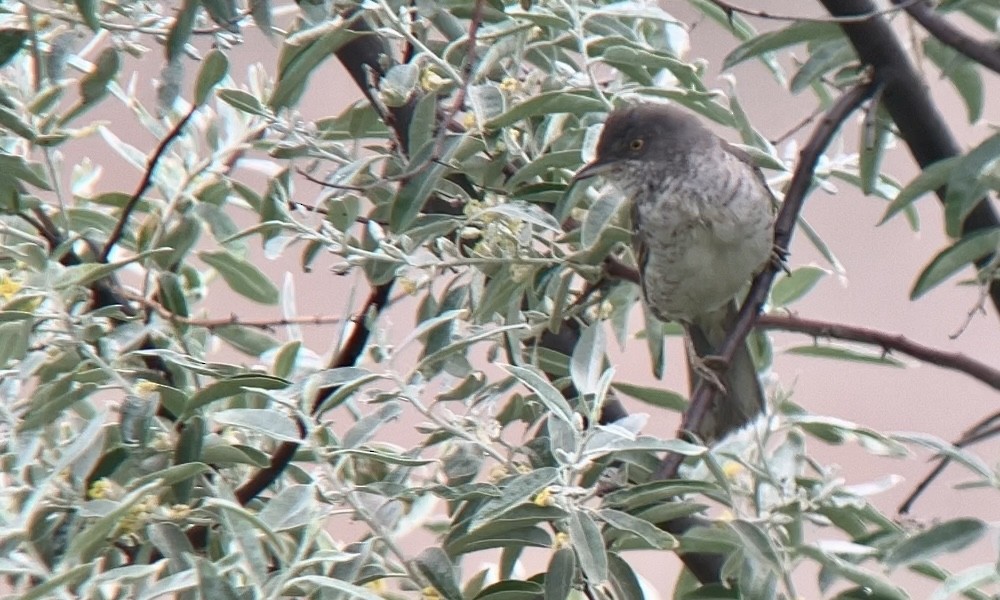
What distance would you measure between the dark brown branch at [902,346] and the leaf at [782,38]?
33cm

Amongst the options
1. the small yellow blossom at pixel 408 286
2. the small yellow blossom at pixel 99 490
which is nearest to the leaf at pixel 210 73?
the small yellow blossom at pixel 408 286

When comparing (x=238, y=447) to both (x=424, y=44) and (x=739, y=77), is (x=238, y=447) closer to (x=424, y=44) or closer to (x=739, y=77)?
(x=424, y=44)

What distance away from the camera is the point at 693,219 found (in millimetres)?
1889

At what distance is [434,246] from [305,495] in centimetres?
49

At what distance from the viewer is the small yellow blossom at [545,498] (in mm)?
1165

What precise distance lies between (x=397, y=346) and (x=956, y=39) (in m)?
0.71

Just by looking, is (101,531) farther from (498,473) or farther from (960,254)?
(960,254)

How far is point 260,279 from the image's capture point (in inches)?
69.2

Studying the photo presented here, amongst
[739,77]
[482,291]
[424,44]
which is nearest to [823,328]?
[482,291]

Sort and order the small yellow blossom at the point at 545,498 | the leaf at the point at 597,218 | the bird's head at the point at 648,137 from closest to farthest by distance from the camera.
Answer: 1. the small yellow blossom at the point at 545,498
2. the leaf at the point at 597,218
3. the bird's head at the point at 648,137

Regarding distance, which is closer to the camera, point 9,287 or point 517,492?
point 517,492

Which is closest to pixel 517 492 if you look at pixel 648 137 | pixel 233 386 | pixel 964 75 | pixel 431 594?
pixel 431 594

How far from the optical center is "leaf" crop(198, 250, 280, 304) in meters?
1.72

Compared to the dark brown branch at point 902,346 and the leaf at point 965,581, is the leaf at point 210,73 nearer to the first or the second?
the dark brown branch at point 902,346
